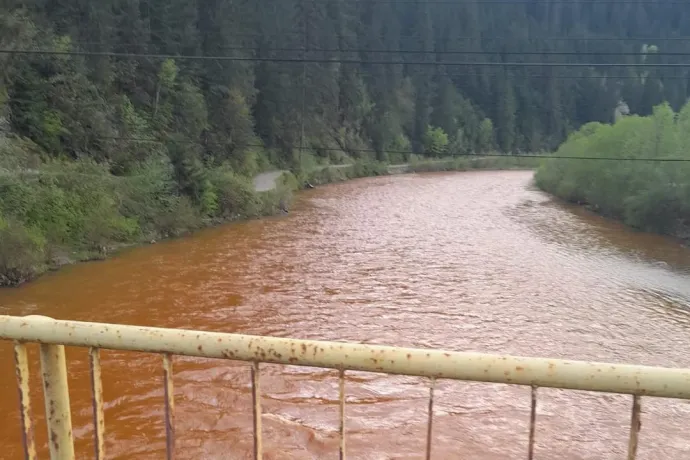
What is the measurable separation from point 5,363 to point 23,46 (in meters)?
12.7

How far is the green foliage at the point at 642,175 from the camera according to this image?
2205 cm

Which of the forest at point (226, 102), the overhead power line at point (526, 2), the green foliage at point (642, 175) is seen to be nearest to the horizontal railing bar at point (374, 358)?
the forest at point (226, 102)

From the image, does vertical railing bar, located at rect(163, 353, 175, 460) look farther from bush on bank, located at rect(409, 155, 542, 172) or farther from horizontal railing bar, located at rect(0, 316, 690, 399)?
bush on bank, located at rect(409, 155, 542, 172)

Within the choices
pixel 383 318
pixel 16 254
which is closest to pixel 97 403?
pixel 383 318

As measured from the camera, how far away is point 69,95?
20562 mm

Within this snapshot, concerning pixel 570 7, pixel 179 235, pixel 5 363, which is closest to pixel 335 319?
pixel 5 363

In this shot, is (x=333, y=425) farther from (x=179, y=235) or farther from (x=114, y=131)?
(x=114, y=131)

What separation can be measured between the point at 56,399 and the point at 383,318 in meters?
10.5

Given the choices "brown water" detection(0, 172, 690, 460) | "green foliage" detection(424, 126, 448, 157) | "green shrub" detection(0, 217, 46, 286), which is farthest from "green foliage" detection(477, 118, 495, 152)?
"green shrub" detection(0, 217, 46, 286)

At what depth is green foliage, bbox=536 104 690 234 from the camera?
72.3 ft

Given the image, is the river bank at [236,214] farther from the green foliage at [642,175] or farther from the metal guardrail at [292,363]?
the green foliage at [642,175]

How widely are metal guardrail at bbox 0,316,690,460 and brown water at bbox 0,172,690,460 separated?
18.3 ft

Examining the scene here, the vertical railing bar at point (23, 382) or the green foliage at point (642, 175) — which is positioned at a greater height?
the vertical railing bar at point (23, 382)

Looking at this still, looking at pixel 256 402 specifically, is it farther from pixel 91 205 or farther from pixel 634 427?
pixel 91 205
